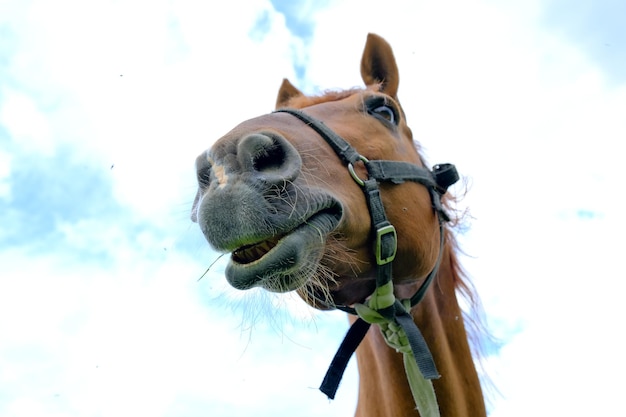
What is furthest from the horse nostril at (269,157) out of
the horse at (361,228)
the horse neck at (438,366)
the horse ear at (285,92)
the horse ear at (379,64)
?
the horse ear at (285,92)

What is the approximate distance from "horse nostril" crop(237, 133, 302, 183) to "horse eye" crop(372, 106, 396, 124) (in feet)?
3.81

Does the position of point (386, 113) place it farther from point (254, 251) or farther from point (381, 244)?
point (254, 251)

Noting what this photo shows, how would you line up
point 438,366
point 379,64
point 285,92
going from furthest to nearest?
point 285,92 → point 379,64 → point 438,366

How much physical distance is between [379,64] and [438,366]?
216 cm

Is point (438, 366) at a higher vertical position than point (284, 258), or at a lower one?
lower

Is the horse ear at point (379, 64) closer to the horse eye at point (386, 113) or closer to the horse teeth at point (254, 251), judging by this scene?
the horse eye at point (386, 113)

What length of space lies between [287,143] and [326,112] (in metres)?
0.87

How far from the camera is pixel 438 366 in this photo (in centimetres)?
322

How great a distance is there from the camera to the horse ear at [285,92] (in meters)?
4.12

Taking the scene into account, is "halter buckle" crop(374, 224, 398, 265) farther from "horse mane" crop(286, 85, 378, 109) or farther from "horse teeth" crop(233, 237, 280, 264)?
"horse mane" crop(286, 85, 378, 109)

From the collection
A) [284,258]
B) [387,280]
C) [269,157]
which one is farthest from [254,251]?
[387,280]

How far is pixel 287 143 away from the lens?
7.26 feet

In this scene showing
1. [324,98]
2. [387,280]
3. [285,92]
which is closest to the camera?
[387,280]

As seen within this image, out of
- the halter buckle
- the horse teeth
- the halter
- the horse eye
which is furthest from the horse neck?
the horse teeth
